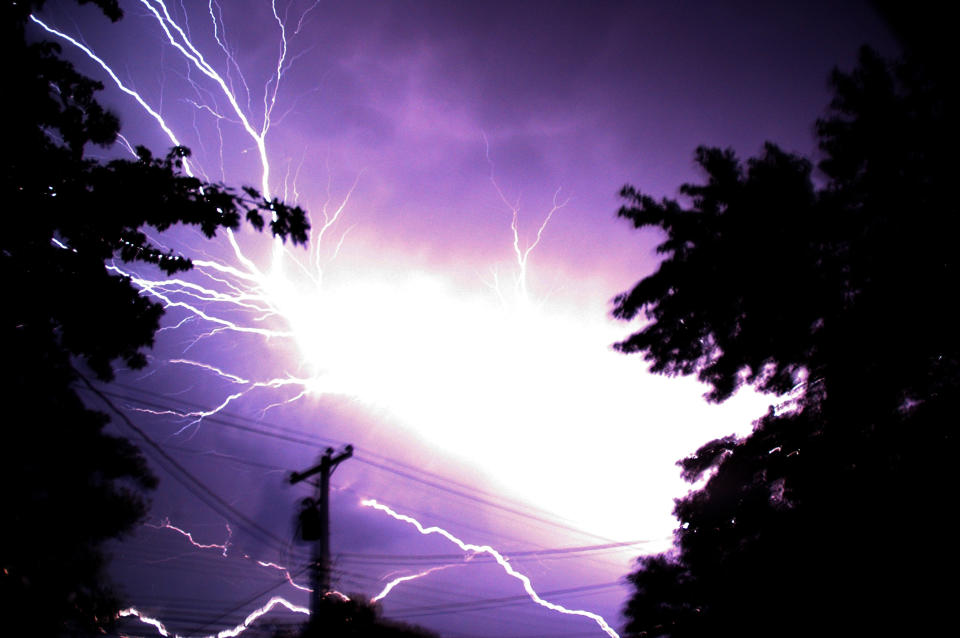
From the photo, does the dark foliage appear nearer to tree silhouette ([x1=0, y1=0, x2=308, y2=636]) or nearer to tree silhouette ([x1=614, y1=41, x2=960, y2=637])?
tree silhouette ([x1=0, y1=0, x2=308, y2=636])

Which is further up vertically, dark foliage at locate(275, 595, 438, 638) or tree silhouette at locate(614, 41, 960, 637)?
tree silhouette at locate(614, 41, 960, 637)

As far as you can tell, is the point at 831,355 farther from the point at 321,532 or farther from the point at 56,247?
the point at 321,532

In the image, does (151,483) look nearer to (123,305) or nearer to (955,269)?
(123,305)

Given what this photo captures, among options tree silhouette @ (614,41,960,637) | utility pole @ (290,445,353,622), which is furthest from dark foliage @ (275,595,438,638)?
tree silhouette @ (614,41,960,637)

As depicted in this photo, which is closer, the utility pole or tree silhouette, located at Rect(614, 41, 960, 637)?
tree silhouette, located at Rect(614, 41, 960, 637)

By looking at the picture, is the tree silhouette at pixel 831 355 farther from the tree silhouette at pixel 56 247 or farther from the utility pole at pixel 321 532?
the utility pole at pixel 321 532

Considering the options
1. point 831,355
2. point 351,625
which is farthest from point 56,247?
point 351,625
